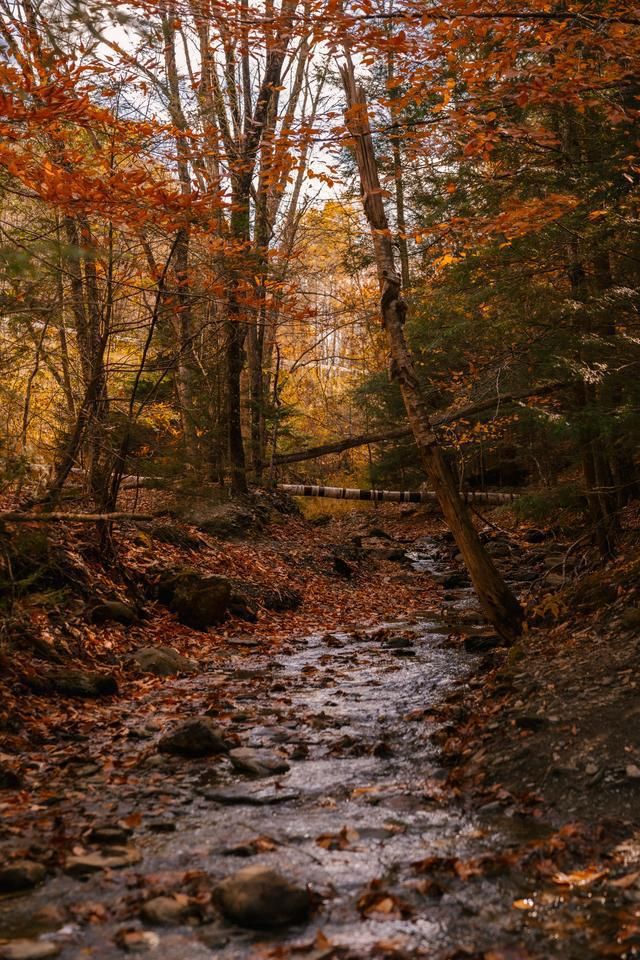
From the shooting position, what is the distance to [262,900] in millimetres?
3123

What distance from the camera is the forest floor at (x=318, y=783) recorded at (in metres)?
3.07

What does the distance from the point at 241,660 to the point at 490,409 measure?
8999 millimetres

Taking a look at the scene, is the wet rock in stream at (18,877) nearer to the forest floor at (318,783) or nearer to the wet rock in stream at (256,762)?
the forest floor at (318,783)

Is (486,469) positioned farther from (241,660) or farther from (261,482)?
(241,660)

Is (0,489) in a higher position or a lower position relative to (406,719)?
higher

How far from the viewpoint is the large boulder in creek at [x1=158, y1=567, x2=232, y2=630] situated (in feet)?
→ 31.1

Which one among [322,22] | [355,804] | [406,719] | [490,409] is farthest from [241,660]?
[490,409]

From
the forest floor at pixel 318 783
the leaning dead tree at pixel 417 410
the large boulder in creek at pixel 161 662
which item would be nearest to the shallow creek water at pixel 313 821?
the forest floor at pixel 318 783

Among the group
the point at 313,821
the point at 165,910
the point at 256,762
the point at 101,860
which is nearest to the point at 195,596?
the point at 256,762

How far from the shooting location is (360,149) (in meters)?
8.36

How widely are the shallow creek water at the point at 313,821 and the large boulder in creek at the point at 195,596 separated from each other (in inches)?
83.1

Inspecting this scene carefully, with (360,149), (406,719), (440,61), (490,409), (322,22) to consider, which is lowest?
(406,719)

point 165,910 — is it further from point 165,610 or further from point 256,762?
point 165,610

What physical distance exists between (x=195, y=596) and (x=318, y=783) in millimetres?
5051
